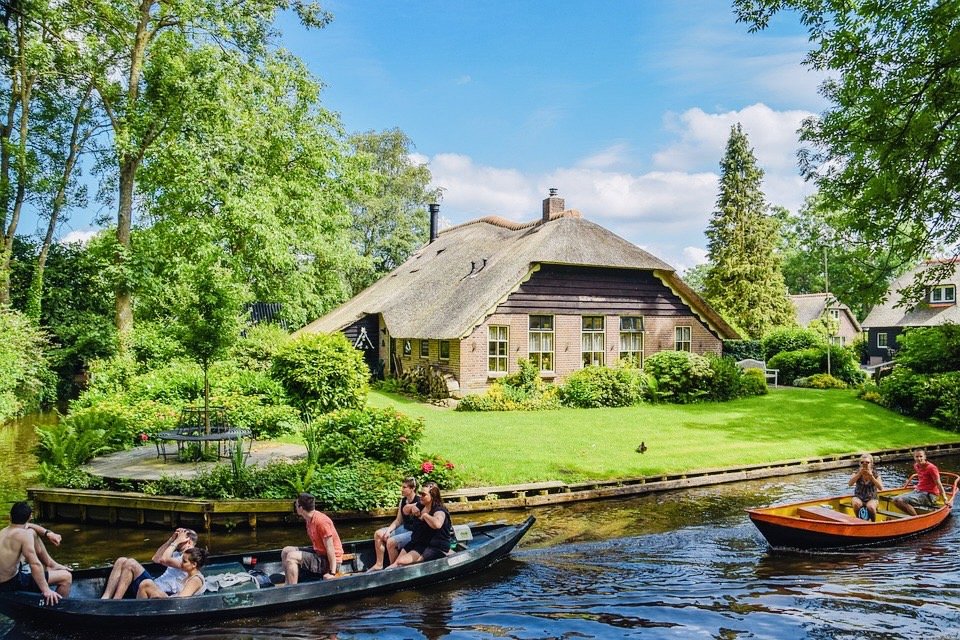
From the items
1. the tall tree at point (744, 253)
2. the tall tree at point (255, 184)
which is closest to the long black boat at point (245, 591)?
the tall tree at point (255, 184)

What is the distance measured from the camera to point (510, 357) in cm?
2509

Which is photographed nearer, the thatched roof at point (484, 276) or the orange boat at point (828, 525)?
the orange boat at point (828, 525)

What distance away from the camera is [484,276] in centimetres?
2714

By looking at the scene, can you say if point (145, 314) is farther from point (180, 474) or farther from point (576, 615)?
point (576, 615)

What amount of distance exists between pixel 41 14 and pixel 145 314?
43.7 ft

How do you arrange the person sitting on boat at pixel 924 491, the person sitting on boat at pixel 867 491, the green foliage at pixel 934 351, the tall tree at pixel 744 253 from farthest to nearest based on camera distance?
the tall tree at pixel 744 253, the green foliage at pixel 934 351, the person sitting on boat at pixel 924 491, the person sitting on boat at pixel 867 491

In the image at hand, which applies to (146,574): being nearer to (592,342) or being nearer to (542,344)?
(542,344)

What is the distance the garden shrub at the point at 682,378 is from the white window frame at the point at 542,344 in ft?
12.8

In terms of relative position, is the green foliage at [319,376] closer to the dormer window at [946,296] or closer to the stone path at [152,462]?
the stone path at [152,462]

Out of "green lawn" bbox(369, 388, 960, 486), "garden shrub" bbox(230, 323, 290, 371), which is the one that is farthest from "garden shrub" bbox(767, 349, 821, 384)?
"garden shrub" bbox(230, 323, 290, 371)

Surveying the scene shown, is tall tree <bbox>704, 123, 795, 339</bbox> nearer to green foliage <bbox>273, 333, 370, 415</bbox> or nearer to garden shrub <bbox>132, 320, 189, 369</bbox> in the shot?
green foliage <bbox>273, 333, 370, 415</bbox>

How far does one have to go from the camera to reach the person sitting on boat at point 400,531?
9.56 meters

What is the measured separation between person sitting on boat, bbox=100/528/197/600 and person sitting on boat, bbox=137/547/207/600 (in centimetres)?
3

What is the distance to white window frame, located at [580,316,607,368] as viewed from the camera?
26656 millimetres
